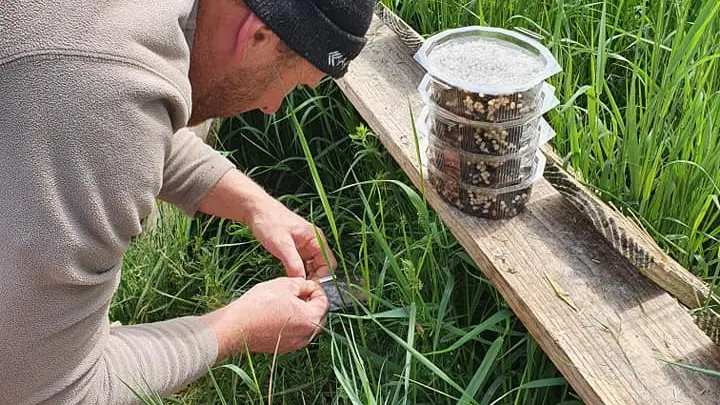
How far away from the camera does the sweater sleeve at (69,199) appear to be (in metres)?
1.20

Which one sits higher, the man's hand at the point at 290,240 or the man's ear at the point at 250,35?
the man's ear at the point at 250,35

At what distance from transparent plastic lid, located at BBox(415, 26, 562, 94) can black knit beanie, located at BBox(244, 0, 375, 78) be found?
0.19m

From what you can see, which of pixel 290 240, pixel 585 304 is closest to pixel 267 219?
pixel 290 240

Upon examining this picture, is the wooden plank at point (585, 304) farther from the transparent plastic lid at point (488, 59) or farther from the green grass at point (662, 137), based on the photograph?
the transparent plastic lid at point (488, 59)

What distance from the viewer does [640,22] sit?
2174mm

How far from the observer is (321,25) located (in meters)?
1.48

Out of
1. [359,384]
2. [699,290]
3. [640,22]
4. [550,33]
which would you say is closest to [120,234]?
[359,384]

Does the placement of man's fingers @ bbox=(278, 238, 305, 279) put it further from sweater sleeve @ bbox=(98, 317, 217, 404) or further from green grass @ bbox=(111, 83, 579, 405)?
sweater sleeve @ bbox=(98, 317, 217, 404)

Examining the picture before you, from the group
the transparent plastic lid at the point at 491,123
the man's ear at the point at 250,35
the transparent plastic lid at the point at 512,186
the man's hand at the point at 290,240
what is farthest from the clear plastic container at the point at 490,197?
the man's ear at the point at 250,35

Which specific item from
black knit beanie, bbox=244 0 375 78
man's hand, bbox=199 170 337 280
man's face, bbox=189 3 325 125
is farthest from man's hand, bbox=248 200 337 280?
black knit beanie, bbox=244 0 375 78

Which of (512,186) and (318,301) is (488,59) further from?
(318,301)

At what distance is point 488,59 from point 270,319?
0.63 metres

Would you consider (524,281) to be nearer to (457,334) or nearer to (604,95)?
(457,334)

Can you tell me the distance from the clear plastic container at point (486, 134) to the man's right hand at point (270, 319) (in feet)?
1.36
